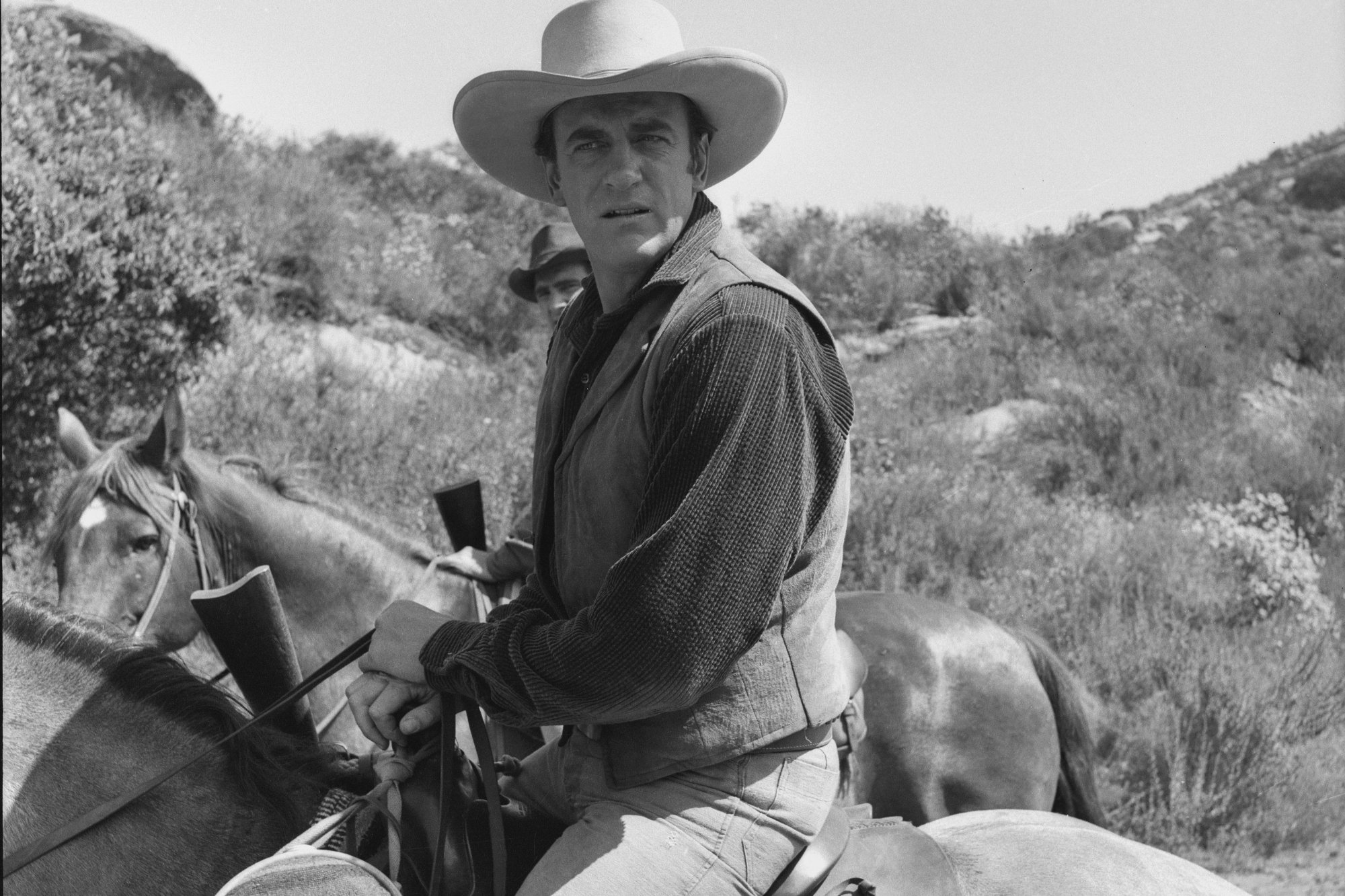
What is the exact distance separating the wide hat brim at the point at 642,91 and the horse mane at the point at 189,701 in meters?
1.28

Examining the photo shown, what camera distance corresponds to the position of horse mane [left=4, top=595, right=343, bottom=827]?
2.10 m

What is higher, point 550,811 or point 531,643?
point 531,643

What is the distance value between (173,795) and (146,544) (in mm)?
2343

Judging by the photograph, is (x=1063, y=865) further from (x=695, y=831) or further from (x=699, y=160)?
(x=699, y=160)

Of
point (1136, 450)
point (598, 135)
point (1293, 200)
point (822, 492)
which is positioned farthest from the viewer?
point (1293, 200)

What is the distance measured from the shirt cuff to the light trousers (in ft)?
1.05

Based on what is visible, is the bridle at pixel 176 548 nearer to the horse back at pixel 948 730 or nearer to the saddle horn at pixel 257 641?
the saddle horn at pixel 257 641

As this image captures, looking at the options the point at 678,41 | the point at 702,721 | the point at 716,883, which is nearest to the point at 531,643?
the point at 702,721

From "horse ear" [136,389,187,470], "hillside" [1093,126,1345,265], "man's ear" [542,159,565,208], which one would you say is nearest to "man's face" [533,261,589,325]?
"horse ear" [136,389,187,470]

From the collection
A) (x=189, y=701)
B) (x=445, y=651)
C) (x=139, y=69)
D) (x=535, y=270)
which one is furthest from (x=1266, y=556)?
(x=139, y=69)

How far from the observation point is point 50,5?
15977 millimetres

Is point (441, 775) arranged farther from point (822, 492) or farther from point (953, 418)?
point (953, 418)

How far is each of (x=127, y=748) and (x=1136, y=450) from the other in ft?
36.3

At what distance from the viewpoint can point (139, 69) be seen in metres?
17.1
